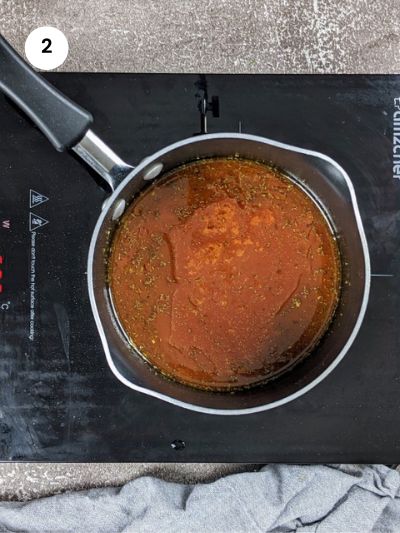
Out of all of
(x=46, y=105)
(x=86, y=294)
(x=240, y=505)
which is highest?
(x=46, y=105)

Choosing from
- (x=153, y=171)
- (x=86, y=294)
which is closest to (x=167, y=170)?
(x=153, y=171)

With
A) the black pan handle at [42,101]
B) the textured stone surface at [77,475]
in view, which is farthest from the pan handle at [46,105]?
the textured stone surface at [77,475]

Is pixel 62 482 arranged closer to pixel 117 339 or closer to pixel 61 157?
pixel 117 339

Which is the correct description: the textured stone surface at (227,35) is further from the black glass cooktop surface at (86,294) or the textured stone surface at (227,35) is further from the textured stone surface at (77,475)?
the textured stone surface at (77,475)

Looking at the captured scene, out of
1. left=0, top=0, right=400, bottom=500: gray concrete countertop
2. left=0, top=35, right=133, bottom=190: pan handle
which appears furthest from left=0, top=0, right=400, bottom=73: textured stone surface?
left=0, top=35, right=133, bottom=190: pan handle

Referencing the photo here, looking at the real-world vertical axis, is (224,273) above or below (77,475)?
above

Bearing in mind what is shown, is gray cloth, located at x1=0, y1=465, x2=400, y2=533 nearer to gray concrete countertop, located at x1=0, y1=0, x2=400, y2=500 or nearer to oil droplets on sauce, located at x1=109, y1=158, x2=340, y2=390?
oil droplets on sauce, located at x1=109, y1=158, x2=340, y2=390

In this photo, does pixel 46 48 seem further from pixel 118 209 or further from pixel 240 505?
pixel 240 505
